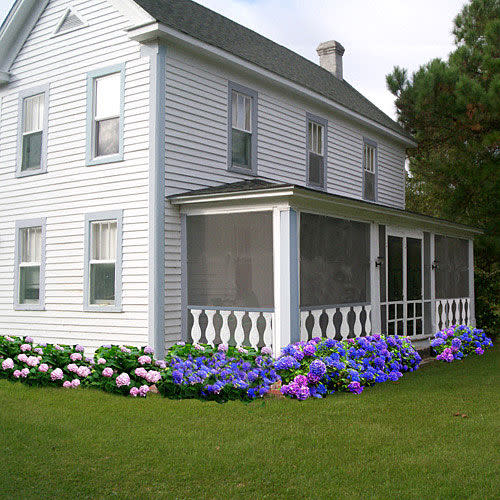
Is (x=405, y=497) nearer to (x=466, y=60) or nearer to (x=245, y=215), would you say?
(x=245, y=215)

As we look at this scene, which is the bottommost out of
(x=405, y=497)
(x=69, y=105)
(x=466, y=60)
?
(x=405, y=497)

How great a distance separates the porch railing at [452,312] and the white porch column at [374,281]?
8.62 ft

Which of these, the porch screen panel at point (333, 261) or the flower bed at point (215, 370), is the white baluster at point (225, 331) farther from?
the porch screen panel at point (333, 261)

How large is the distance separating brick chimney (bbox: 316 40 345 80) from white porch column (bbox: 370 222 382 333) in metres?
10.4

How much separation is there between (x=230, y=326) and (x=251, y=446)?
16.0ft

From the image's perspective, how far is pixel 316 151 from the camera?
15.5 metres

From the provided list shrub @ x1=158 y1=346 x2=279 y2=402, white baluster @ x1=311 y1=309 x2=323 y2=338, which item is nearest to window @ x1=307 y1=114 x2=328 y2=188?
white baluster @ x1=311 y1=309 x2=323 y2=338

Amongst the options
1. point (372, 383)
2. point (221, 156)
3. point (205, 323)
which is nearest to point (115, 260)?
point (205, 323)

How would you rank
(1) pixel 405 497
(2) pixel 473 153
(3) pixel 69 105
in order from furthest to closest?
1. (2) pixel 473 153
2. (3) pixel 69 105
3. (1) pixel 405 497

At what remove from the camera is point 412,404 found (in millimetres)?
8219

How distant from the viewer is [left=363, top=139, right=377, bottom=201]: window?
17.5 meters

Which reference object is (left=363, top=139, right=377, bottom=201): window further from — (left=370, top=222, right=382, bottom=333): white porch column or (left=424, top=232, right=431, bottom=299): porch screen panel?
(left=370, top=222, right=382, bottom=333): white porch column

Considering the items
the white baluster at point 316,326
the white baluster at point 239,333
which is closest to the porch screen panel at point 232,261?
the white baluster at point 239,333

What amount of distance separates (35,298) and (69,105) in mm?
3885
